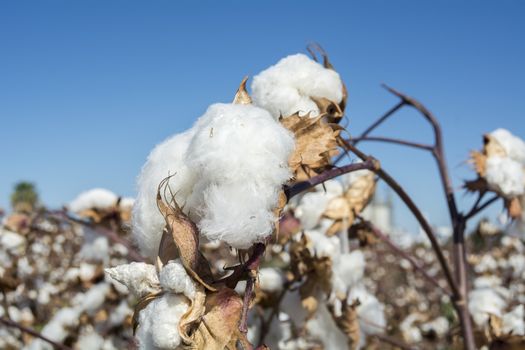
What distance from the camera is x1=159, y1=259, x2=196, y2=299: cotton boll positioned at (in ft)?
2.35

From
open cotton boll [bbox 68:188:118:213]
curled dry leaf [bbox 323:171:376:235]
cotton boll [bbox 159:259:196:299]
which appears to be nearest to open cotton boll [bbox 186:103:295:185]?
cotton boll [bbox 159:259:196:299]

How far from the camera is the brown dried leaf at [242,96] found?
888mm

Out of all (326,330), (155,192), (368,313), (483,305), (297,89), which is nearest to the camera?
(155,192)

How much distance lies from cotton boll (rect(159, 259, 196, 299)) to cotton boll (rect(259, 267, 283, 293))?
97 cm

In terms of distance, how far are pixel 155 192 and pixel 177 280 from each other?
14 centimetres

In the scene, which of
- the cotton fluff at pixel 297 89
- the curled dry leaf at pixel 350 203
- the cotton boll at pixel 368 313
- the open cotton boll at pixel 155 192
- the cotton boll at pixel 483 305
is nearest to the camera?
the open cotton boll at pixel 155 192

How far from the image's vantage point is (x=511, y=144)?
159cm

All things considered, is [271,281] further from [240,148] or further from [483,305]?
[483,305]

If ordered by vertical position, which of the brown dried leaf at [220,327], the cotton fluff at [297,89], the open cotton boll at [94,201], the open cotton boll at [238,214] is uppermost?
the open cotton boll at [94,201]

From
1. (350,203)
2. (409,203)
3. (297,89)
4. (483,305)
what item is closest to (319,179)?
(297,89)

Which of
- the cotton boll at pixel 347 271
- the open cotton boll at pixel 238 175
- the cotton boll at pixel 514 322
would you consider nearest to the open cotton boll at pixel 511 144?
the cotton boll at pixel 347 271

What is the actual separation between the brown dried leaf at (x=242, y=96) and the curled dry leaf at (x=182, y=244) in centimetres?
17

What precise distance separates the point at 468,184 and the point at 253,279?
37.0 inches

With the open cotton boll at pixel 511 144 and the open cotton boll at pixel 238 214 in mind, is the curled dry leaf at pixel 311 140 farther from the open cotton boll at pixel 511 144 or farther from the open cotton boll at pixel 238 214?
the open cotton boll at pixel 511 144
